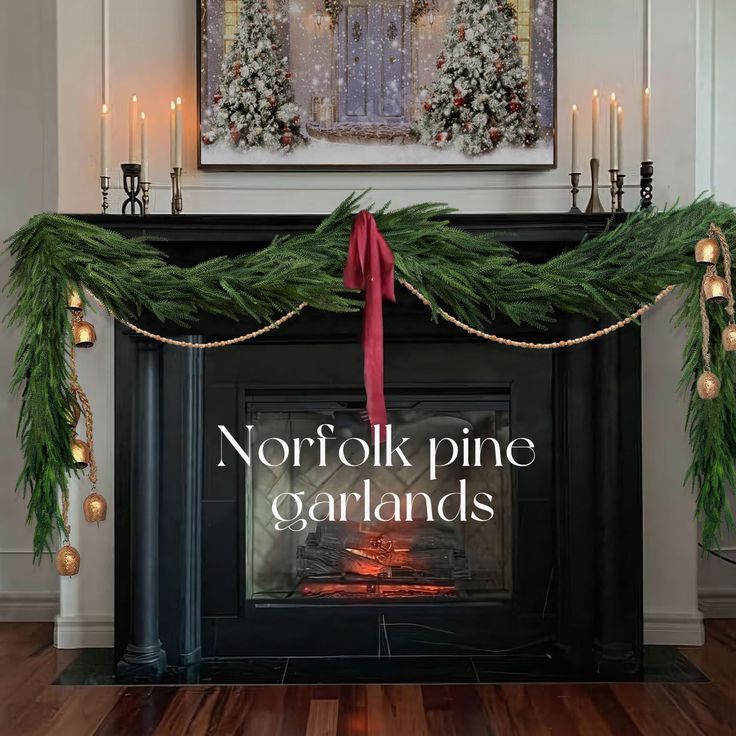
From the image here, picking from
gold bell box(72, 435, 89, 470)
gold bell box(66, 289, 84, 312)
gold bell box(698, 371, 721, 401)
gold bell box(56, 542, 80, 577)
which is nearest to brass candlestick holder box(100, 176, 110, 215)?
gold bell box(66, 289, 84, 312)

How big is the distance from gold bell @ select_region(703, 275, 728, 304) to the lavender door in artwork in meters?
1.02

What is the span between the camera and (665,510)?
277cm

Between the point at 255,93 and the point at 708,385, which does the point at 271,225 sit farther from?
the point at 708,385

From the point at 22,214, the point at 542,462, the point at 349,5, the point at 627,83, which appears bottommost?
the point at 542,462

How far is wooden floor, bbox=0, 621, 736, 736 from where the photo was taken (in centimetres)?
218

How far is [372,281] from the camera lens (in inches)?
91.3

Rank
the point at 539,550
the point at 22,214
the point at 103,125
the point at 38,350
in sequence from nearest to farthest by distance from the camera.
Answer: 1. the point at 38,350
2. the point at 103,125
3. the point at 539,550
4. the point at 22,214

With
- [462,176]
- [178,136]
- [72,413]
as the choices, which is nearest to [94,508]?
[72,413]

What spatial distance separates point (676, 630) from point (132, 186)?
6.75 feet

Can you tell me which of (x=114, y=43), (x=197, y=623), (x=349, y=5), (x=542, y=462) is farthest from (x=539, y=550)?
(x=114, y=43)

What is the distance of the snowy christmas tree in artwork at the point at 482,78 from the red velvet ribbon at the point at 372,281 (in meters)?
0.56

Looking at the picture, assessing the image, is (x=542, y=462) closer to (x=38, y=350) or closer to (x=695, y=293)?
(x=695, y=293)

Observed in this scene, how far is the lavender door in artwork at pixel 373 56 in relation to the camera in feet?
8.79

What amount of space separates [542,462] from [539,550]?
0.85 feet
